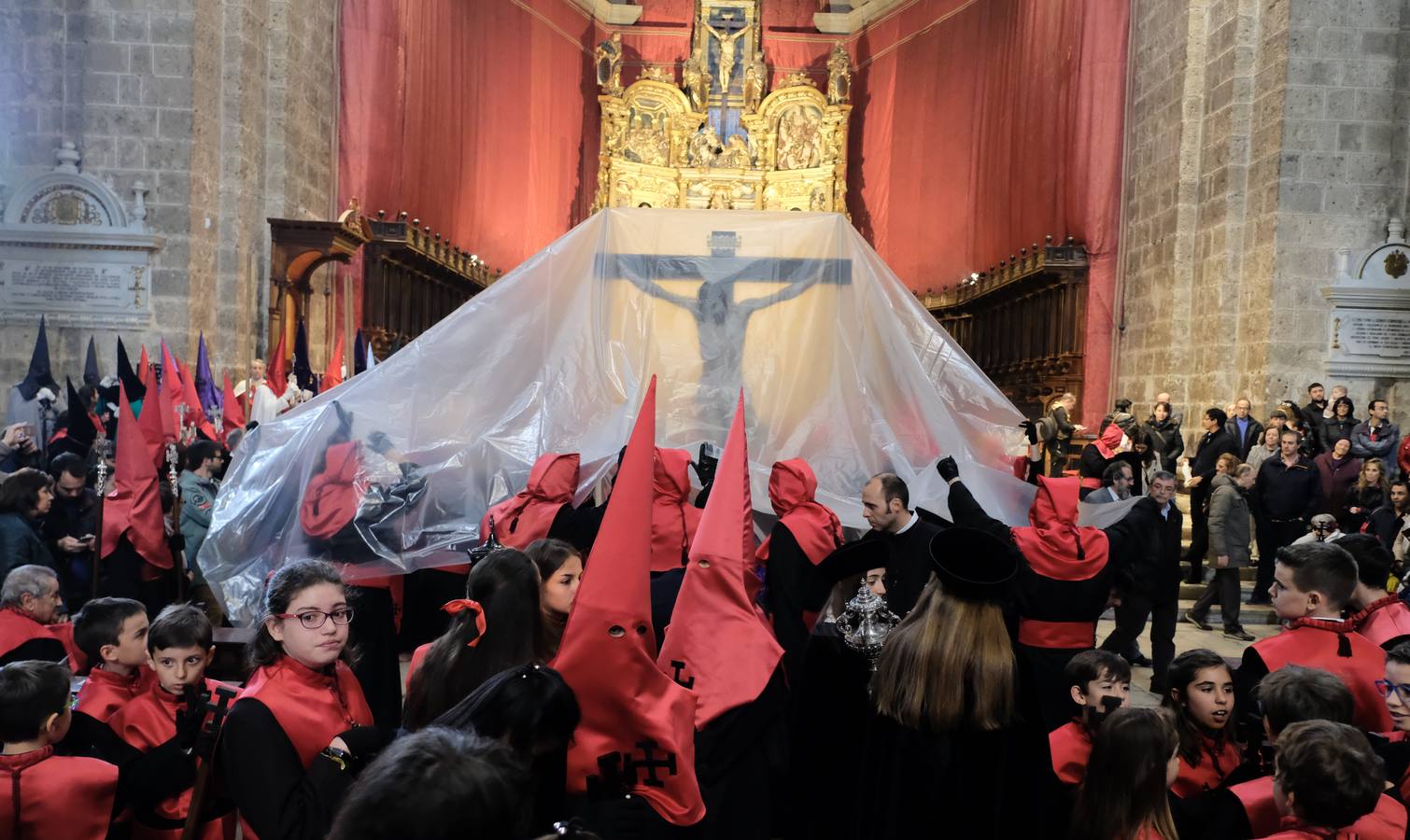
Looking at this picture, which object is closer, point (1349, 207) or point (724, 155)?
point (1349, 207)

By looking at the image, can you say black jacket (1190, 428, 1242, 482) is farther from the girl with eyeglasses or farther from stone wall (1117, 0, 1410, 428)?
the girl with eyeglasses

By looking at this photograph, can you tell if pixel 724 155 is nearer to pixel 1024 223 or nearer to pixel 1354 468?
pixel 1024 223

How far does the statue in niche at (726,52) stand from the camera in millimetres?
19500

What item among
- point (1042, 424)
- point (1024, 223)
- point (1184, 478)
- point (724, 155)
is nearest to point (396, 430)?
point (1042, 424)

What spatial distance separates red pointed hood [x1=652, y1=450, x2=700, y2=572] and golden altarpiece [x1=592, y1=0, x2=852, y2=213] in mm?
14922

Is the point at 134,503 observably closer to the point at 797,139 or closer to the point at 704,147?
the point at 704,147

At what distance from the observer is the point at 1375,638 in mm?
3436

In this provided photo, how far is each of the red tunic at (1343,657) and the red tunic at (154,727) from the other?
2.73 m

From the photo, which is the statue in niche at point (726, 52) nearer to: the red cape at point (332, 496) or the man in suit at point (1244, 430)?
the man in suit at point (1244, 430)

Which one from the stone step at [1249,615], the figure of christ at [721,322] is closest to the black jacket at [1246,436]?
the stone step at [1249,615]

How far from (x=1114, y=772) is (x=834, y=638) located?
715 mm

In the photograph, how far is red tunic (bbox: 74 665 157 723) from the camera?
2900 mm

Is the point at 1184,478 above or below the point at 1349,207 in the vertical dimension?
below

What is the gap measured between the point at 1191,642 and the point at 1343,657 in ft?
15.2
